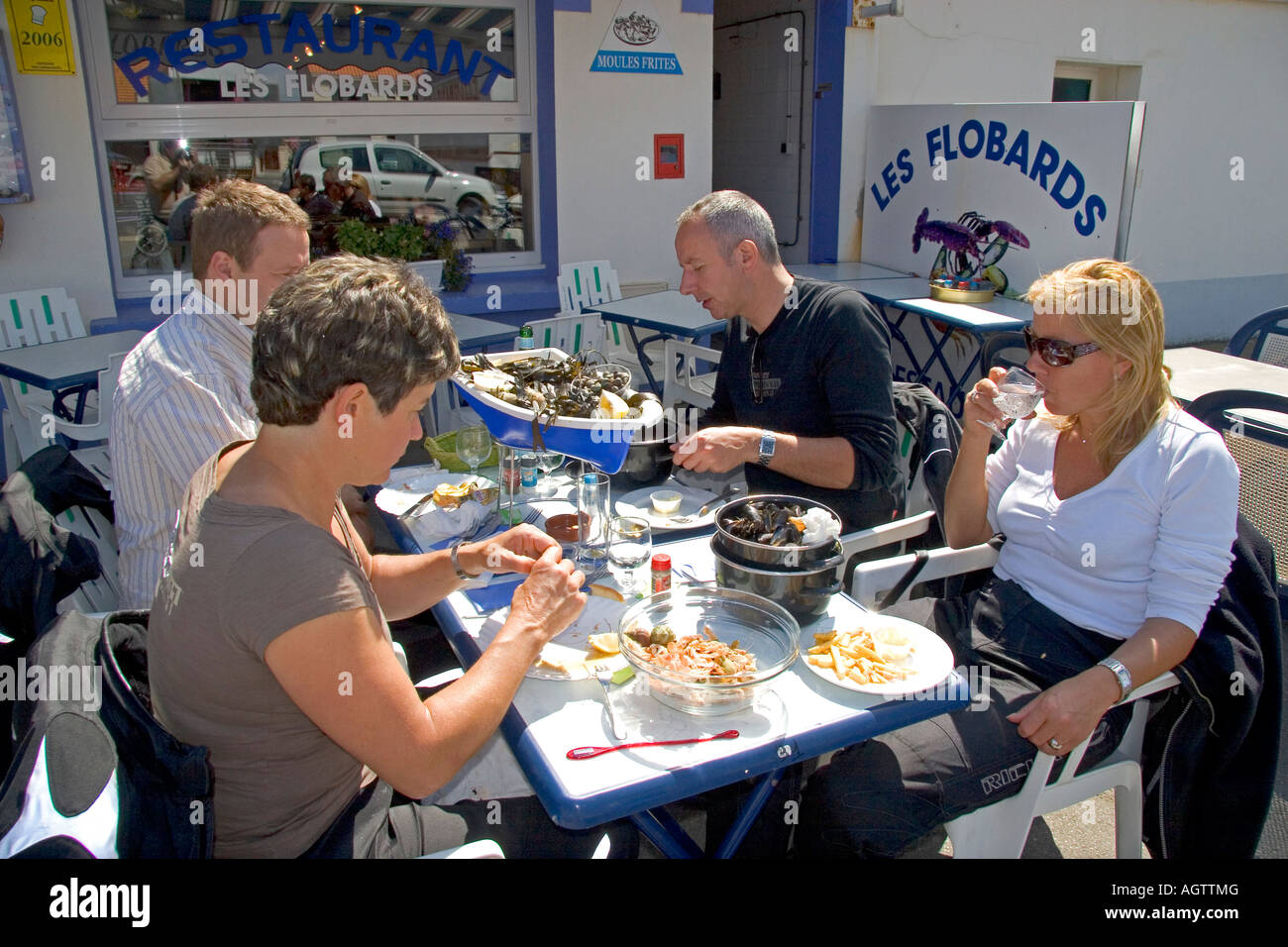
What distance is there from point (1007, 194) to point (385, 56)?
4.53 metres

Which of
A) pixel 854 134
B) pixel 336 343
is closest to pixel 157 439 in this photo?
pixel 336 343

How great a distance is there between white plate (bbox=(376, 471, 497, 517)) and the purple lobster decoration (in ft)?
15.7

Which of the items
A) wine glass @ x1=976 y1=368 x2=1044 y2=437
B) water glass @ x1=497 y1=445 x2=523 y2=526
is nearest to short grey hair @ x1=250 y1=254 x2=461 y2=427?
water glass @ x1=497 y1=445 x2=523 y2=526

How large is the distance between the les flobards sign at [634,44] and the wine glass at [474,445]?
4.61 metres

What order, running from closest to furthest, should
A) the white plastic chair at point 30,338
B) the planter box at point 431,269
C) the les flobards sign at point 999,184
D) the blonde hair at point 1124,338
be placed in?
the blonde hair at point 1124,338, the white plastic chair at point 30,338, the les flobards sign at point 999,184, the planter box at point 431,269

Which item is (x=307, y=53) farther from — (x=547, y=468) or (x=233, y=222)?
(x=547, y=468)

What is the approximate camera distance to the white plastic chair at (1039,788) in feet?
6.82

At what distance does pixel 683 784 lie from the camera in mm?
1562

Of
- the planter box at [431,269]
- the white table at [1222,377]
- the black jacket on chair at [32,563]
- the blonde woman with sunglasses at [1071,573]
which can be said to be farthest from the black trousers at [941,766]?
the planter box at [431,269]

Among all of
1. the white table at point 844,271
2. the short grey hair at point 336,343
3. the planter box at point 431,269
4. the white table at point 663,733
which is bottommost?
the white table at point 663,733

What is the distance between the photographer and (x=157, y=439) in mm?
2359

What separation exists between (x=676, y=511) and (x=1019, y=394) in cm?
99

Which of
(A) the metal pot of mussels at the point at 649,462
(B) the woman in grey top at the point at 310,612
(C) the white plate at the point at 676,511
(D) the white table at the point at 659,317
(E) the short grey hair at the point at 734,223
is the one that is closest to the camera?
(B) the woman in grey top at the point at 310,612

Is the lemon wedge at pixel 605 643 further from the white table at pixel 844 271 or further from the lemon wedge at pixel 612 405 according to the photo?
the white table at pixel 844 271
